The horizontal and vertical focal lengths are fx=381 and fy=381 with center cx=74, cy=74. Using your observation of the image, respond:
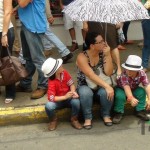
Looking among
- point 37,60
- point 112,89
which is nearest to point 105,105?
point 112,89

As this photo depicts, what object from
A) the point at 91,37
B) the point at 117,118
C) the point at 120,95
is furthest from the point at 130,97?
the point at 91,37

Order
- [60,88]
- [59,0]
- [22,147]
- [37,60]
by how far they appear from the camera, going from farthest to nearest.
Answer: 1. [59,0]
2. [37,60]
3. [60,88]
4. [22,147]

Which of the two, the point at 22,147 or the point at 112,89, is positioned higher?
the point at 112,89

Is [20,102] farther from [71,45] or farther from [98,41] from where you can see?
[71,45]

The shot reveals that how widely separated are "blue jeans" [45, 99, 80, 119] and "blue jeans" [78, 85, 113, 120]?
8 cm

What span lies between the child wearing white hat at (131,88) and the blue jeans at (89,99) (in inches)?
5.8

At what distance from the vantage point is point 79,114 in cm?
500

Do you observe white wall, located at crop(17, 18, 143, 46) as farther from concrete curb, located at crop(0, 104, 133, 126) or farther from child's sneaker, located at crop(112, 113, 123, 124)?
child's sneaker, located at crop(112, 113, 123, 124)

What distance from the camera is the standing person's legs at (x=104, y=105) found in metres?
4.74

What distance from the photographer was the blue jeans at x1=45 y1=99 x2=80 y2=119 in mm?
4676

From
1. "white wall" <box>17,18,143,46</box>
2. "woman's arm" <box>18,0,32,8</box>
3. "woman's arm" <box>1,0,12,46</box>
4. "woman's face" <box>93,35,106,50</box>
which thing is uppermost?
"woman's arm" <box>18,0,32,8</box>

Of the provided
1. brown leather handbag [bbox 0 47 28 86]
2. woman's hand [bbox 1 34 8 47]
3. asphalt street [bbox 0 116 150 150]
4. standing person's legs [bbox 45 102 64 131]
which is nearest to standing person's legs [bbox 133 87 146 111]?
asphalt street [bbox 0 116 150 150]

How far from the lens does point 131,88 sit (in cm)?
489

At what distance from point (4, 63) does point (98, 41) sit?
4.15ft
